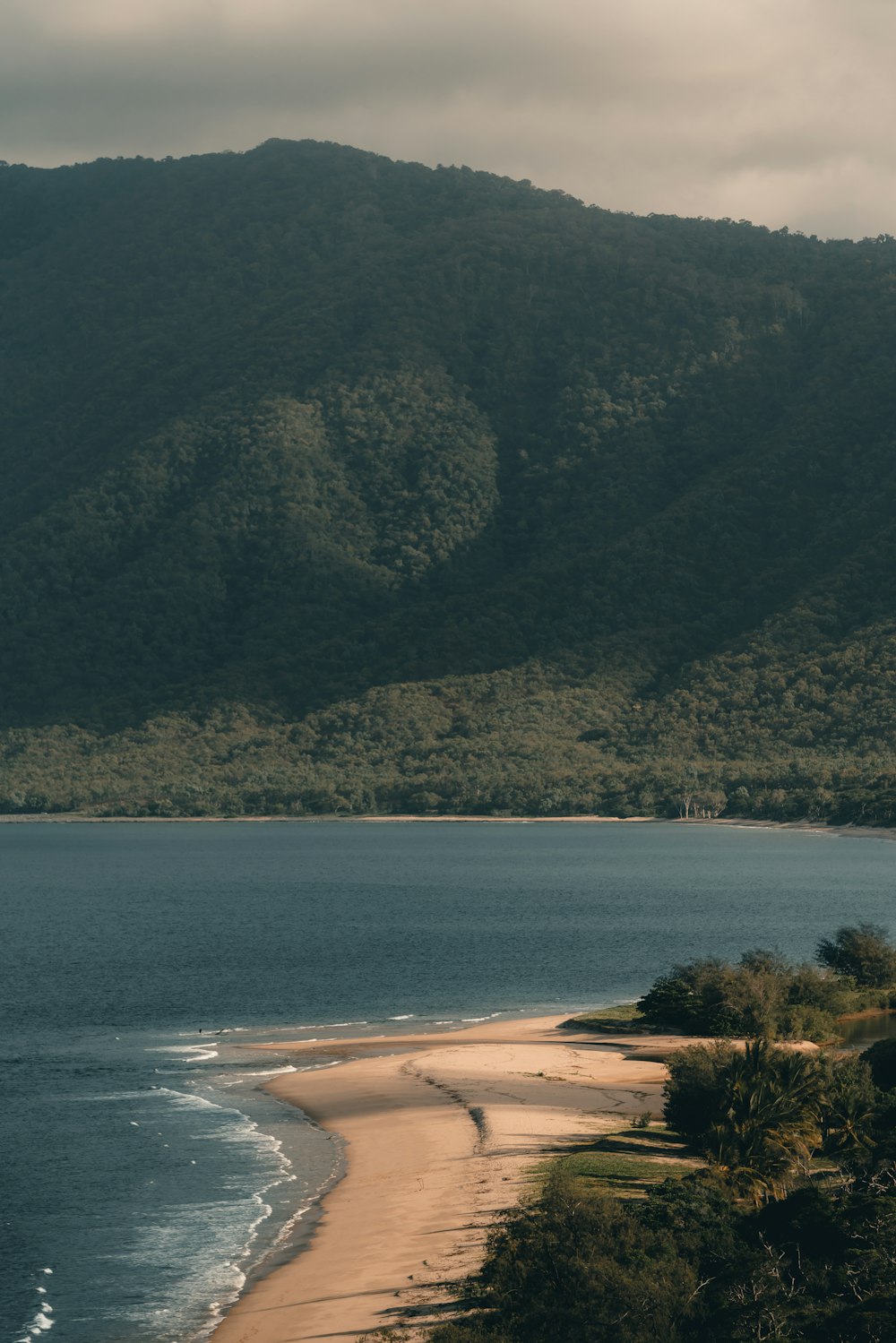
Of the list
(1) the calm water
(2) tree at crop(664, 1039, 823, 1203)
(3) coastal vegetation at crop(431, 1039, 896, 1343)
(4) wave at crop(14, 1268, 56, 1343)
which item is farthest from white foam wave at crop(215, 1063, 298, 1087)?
(4) wave at crop(14, 1268, 56, 1343)

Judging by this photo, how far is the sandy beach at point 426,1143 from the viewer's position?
1104 inches

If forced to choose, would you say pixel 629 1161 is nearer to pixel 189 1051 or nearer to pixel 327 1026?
pixel 189 1051

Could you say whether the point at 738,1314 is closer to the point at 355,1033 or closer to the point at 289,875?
the point at 355,1033

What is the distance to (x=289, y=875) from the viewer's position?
152 metres

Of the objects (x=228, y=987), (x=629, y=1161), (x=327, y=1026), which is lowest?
(x=228, y=987)

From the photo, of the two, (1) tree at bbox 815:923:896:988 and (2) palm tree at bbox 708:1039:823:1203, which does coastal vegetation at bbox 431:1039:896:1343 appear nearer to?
(2) palm tree at bbox 708:1039:823:1203

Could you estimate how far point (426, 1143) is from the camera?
40.0 m

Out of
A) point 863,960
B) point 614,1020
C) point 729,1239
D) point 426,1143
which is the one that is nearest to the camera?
point 729,1239

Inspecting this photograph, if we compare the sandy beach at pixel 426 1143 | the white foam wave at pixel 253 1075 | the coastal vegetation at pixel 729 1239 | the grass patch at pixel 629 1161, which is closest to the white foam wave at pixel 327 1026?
the sandy beach at pixel 426 1143

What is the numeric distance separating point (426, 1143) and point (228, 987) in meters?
36.8

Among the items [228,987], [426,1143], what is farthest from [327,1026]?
[426,1143]

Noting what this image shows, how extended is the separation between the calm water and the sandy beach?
1275 millimetres

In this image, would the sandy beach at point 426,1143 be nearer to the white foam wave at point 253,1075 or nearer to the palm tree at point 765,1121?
the white foam wave at point 253,1075

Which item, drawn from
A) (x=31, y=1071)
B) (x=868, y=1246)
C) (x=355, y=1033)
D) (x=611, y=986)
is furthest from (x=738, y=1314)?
(x=611, y=986)
